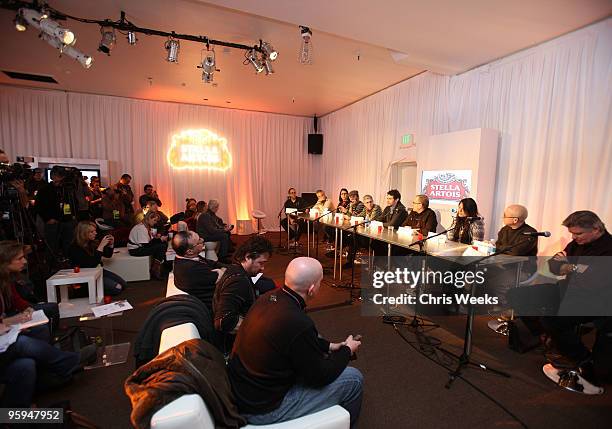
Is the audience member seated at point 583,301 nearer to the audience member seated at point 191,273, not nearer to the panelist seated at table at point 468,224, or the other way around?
the panelist seated at table at point 468,224

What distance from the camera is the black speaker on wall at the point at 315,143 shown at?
9.38 meters

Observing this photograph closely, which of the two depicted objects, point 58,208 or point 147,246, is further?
point 147,246

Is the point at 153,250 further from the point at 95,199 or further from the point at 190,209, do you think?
Result: the point at 95,199

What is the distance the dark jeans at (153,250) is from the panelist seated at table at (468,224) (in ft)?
13.7

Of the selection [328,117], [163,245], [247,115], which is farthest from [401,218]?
[247,115]

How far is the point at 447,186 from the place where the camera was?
486cm

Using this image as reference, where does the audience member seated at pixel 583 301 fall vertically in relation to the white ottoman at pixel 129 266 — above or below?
above

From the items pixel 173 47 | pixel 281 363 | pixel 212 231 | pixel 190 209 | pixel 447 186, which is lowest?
pixel 212 231

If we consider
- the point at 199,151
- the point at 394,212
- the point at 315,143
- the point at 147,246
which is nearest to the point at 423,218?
the point at 394,212

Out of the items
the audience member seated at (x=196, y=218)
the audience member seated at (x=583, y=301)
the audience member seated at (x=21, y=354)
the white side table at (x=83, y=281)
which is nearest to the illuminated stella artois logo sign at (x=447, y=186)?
the audience member seated at (x=583, y=301)

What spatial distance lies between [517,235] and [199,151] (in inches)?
302

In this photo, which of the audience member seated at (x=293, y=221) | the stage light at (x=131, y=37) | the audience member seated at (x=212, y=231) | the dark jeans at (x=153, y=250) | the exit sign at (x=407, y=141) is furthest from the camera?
the audience member seated at (x=293, y=221)

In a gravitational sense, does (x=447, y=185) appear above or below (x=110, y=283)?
above

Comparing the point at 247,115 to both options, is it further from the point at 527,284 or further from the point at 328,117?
the point at 527,284
